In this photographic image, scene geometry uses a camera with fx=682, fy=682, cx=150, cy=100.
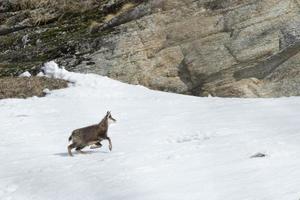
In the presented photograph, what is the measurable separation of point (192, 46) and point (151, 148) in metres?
10.6

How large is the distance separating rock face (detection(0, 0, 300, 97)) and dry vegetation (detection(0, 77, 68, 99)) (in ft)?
4.18

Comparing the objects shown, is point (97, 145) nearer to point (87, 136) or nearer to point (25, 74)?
point (87, 136)

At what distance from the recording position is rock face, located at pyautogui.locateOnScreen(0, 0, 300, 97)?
82.8 feet

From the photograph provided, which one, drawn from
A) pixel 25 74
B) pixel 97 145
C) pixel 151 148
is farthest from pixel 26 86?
pixel 151 148

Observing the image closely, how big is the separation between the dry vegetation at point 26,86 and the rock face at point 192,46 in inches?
50.2

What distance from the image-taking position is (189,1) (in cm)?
2727

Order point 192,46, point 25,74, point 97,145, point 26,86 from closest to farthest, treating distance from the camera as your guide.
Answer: point 97,145
point 26,86
point 192,46
point 25,74

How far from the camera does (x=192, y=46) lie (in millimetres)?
26406

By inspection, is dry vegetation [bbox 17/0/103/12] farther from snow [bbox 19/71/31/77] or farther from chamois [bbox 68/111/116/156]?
chamois [bbox 68/111/116/156]

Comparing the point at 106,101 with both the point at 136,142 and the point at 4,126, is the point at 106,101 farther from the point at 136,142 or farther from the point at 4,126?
the point at 136,142

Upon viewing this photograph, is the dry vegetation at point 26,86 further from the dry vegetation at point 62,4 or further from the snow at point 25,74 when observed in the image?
the dry vegetation at point 62,4

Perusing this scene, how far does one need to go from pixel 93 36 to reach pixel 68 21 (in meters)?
2.37

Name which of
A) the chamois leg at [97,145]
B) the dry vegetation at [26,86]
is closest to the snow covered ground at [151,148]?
the chamois leg at [97,145]

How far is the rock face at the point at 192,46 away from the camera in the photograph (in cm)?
2525
